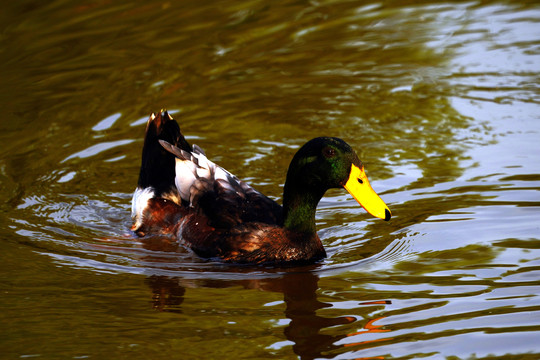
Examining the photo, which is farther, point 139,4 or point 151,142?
point 139,4

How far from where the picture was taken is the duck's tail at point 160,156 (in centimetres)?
817

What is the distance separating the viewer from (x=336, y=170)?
22.1ft

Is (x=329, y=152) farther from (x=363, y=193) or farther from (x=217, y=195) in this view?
(x=217, y=195)

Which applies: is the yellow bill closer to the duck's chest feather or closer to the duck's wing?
the duck's chest feather

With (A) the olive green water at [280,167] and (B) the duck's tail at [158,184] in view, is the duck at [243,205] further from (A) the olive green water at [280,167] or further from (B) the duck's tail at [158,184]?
(A) the olive green water at [280,167]

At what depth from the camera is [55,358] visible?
512cm

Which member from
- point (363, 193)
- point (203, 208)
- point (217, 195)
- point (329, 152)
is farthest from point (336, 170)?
point (203, 208)

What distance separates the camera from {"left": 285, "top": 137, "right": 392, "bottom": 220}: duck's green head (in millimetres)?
6730

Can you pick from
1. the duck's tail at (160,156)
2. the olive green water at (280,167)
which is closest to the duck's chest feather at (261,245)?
the olive green water at (280,167)

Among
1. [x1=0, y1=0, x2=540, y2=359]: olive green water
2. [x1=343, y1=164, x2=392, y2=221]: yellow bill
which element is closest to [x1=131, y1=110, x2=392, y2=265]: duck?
[x1=343, y1=164, x2=392, y2=221]: yellow bill

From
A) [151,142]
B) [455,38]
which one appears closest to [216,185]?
[151,142]

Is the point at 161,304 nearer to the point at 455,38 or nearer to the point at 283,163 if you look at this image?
the point at 283,163

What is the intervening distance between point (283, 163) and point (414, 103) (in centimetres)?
222

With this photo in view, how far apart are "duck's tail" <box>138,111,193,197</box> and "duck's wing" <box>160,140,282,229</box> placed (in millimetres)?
319
